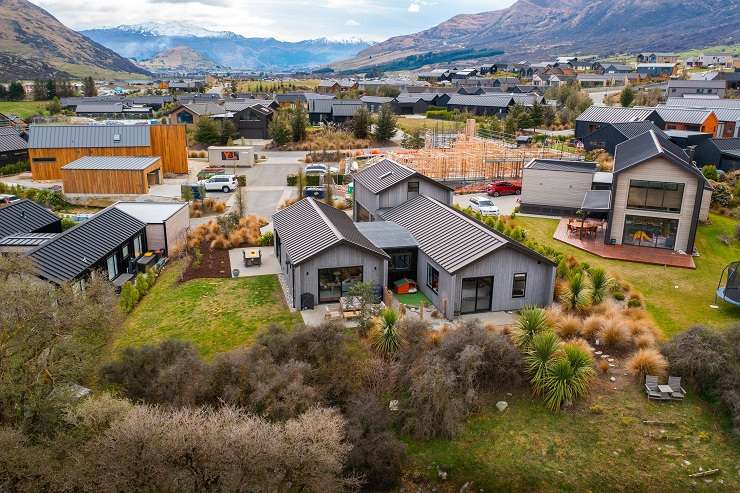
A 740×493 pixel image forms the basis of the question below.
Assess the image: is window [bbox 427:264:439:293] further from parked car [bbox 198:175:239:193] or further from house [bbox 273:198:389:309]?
parked car [bbox 198:175:239:193]

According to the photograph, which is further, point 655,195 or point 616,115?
point 616,115

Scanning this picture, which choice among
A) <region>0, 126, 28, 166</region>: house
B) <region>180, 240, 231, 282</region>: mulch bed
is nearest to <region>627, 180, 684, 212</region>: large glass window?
<region>180, 240, 231, 282</region>: mulch bed

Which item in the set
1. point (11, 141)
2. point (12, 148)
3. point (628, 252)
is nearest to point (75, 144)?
point (12, 148)

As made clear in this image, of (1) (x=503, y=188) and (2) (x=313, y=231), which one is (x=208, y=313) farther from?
(1) (x=503, y=188)

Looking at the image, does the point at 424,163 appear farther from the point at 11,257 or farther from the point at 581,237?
the point at 11,257

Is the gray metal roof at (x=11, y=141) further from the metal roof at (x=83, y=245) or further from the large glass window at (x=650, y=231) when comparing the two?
the large glass window at (x=650, y=231)

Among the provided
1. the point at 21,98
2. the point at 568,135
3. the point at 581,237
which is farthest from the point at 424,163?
the point at 21,98

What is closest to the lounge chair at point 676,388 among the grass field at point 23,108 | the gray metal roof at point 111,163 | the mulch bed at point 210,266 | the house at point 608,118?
the mulch bed at point 210,266
